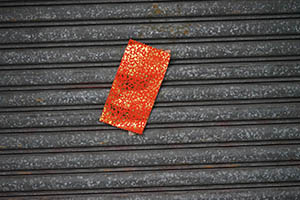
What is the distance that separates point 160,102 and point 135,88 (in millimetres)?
236

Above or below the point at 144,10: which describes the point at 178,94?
below

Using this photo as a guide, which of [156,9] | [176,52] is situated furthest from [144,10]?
[176,52]

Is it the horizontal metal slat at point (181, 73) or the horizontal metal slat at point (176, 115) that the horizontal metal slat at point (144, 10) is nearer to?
the horizontal metal slat at point (181, 73)

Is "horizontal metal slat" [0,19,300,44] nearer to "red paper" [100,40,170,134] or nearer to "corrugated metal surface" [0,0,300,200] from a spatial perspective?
"corrugated metal surface" [0,0,300,200]

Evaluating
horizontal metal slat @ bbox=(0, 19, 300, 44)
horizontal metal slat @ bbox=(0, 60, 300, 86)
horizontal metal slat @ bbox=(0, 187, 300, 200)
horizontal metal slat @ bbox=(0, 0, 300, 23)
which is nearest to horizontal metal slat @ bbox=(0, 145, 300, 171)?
horizontal metal slat @ bbox=(0, 187, 300, 200)

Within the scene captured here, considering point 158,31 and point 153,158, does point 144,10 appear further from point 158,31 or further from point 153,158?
point 153,158

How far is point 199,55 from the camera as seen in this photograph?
4.65ft

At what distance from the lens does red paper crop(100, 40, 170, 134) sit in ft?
4.62

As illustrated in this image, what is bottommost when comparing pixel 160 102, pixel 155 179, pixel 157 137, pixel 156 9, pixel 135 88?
pixel 155 179

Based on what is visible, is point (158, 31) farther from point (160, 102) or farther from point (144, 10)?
point (160, 102)

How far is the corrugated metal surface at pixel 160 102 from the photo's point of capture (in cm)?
141

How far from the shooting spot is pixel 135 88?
142 centimetres

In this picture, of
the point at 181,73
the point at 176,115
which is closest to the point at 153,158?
the point at 176,115

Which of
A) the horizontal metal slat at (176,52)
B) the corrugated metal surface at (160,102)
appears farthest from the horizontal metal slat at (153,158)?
the horizontal metal slat at (176,52)
